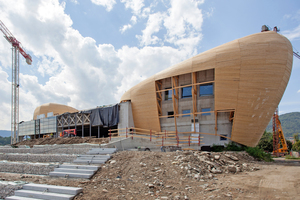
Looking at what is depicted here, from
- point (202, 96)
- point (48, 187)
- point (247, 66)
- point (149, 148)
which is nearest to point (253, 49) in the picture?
point (247, 66)

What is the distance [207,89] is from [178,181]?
15464 millimetres

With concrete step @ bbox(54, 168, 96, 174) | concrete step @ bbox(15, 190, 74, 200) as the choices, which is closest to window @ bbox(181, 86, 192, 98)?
concrete step @ bbox(54, 168, 96, 174)

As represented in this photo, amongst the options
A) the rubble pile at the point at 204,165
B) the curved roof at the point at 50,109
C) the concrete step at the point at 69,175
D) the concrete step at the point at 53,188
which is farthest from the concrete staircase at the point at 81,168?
the curved roof at the point at 50,109

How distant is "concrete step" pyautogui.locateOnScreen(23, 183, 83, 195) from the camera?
6.53 metres

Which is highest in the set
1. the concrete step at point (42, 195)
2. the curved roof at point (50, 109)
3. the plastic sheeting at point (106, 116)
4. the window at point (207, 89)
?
the window at point (207, 89)

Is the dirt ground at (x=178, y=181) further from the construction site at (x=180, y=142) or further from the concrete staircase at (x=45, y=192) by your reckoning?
the concrete staircase at (x=45, y=192)

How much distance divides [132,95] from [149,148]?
8.64 meters

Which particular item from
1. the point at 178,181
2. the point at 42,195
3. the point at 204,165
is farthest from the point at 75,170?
the point at 204,165

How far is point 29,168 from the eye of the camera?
31.9ft

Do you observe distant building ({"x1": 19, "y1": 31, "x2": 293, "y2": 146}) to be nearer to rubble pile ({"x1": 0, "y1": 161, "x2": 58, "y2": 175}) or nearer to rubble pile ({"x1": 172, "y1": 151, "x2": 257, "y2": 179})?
rubble pile ({"x1": 172, "y1": 151, "x2": 257, "y2": 179})

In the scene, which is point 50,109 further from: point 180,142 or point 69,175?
point 69,175

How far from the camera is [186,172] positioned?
8.08 metres

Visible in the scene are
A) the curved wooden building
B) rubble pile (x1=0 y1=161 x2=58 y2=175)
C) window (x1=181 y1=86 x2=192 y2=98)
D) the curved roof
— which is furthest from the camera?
the curved roof

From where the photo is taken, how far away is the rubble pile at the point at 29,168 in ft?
30.2
